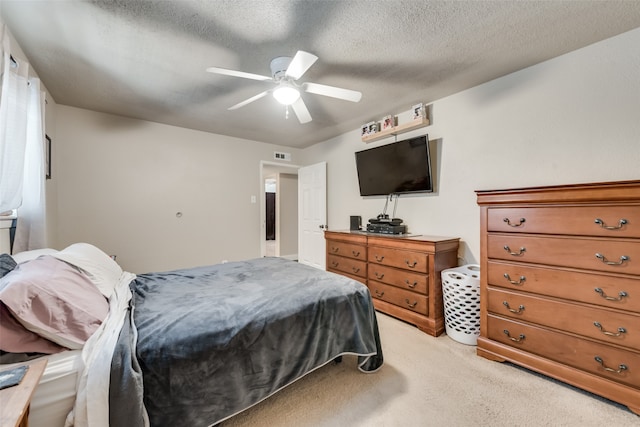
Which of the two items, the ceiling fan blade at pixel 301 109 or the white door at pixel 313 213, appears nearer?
the ceiling fan blade at pixel 301 109

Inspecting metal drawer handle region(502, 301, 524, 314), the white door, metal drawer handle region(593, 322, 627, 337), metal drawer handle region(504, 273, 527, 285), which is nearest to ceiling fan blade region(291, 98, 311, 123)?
the white door

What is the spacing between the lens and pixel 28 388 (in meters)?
0.80

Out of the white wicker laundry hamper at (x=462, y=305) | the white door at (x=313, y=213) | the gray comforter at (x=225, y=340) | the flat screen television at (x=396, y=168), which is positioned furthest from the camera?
the white door at (x=313, y=213)

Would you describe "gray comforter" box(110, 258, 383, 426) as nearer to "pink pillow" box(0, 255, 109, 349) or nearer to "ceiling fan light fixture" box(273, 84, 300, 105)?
"pink pillow" box(0, 255, 109, 349)

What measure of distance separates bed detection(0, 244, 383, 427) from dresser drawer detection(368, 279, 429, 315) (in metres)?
0.88

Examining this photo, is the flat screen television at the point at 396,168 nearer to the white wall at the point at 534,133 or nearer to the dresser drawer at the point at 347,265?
the white wall at the point at 534,133

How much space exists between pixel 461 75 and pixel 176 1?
2367 millimetres

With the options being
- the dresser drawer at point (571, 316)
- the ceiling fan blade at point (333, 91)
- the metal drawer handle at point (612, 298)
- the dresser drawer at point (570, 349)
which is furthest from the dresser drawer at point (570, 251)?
the ceiling fan blade at point (333, 91)

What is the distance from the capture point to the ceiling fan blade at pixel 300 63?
1.66 m

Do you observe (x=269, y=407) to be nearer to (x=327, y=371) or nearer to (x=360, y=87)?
(x=327, y=371)

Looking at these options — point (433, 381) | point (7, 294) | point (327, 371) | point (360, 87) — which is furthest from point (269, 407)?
point (360, 87)

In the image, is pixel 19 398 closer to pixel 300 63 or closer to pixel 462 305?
pixel 300 63

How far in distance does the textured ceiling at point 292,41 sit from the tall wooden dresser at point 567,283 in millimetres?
1164

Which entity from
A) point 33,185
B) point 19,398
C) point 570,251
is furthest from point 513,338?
point 33,185
